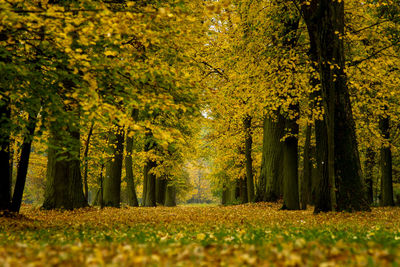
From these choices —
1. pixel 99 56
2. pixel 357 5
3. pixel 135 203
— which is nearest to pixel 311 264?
pixel 99 56

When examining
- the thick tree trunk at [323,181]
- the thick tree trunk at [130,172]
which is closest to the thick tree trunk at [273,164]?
the thick tree trunk at [323,181]

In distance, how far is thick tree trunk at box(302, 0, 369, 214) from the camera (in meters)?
8.86

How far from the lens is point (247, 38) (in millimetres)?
13164

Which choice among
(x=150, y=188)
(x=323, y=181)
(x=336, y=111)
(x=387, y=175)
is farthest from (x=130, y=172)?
(x=387, y=175)

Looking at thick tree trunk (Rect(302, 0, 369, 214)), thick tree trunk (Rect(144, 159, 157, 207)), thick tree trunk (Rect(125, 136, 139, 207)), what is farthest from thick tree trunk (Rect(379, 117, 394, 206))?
thick tree trunk (Rect(125, 136, 139, 207))

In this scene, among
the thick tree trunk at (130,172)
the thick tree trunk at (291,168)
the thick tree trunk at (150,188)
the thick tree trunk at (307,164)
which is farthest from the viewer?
the thick tree trunk at (150,188)

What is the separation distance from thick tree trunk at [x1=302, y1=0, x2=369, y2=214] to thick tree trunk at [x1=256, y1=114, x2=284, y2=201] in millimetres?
6172

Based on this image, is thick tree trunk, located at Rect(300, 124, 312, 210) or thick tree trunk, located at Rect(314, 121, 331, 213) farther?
thick tree trunk, located at Rect(300, 124, 312, 210)

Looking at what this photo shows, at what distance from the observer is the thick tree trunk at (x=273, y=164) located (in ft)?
51.2

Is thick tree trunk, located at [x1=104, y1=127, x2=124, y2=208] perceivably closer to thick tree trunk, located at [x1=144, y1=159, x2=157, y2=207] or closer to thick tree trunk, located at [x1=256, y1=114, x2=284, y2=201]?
thick tree trunk, located at [x1=144, y1=159, x2=157, y2=207]

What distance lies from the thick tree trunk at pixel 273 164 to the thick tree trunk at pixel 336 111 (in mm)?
6172

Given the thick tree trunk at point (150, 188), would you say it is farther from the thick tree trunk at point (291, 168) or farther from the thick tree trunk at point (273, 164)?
the thick tree trunk at point (291, 168)

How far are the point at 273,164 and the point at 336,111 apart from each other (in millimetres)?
6807

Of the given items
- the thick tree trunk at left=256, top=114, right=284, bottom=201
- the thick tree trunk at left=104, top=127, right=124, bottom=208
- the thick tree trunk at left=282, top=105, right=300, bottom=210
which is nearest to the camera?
the thick tree trunk at left=282, top=105, right=300, bottom=210
